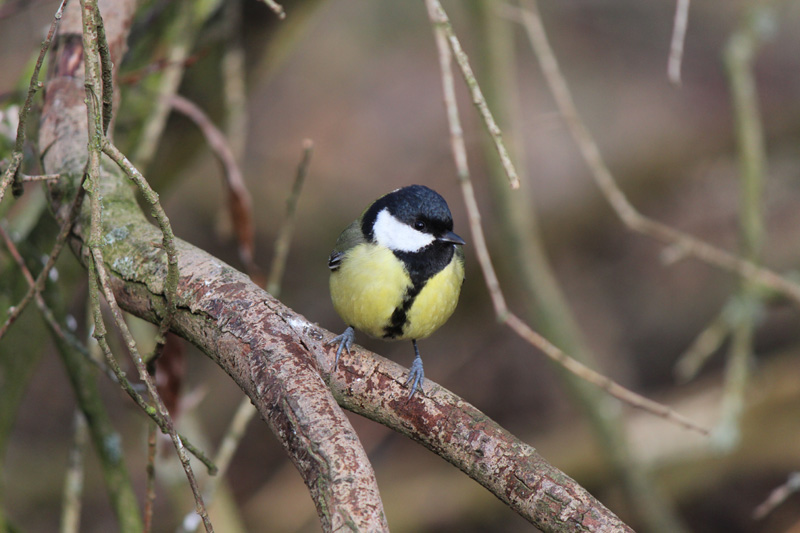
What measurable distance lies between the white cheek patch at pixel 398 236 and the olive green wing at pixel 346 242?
66mm

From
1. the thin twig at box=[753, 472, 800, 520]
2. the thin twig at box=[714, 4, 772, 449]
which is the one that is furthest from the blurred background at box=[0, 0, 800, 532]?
the thin twig at box=[753, 472, 800, 520]

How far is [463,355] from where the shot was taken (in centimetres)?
539

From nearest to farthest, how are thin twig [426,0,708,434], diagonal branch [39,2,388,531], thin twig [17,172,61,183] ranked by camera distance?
diagonal branch [39,2,388,531] < thin twig [17,172,61,183] < thin twig [426,0,708,434]

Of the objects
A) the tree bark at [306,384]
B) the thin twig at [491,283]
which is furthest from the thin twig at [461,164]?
the tree bark at [306,384]

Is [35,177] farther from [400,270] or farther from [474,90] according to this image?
[400,270]

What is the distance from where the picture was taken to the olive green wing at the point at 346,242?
247 cm

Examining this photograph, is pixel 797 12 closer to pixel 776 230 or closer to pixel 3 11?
pixel 776 230

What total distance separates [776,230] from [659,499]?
2.22m

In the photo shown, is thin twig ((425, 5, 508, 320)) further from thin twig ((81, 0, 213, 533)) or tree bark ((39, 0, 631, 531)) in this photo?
thin twig ((81, 0, 213, 533))

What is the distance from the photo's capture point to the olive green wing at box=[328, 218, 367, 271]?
2.47 meters

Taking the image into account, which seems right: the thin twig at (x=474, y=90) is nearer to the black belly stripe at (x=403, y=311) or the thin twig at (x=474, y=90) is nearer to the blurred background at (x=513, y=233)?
the black belly stripe at (x=403, y=311)

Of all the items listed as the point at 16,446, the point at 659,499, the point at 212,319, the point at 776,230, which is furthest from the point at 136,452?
the point at 776,230

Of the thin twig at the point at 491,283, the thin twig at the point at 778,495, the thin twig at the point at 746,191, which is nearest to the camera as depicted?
the thin twig at the point at 491,283

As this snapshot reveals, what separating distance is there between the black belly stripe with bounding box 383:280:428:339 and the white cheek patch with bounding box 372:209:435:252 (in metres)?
0.17
